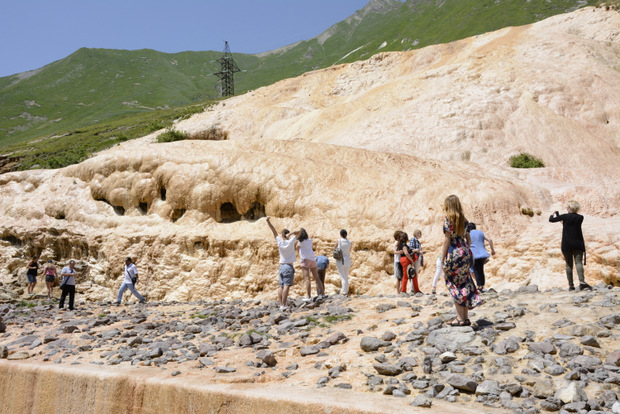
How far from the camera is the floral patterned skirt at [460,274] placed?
23.5 ft

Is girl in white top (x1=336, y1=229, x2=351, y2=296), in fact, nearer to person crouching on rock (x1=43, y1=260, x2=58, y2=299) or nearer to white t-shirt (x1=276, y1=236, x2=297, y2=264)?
Result: white t-shirt (x1=276, y1=236, x2=297, y2=264)

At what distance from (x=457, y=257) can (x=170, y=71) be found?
187 meters

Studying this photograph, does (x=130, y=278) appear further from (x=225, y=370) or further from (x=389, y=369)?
(x=389, y=369)

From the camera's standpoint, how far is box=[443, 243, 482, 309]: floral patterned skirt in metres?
7.16

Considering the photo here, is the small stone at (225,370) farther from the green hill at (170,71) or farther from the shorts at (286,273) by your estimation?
the green hill at (170,71)

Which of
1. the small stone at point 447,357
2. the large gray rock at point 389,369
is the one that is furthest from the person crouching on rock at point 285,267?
the small stone at point 447,357

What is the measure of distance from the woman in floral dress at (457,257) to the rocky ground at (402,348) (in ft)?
1.59

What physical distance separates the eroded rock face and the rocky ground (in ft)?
16.3

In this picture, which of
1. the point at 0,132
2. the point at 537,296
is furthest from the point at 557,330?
the point at 0,132

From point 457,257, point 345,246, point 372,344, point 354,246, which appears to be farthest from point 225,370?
point 354,246

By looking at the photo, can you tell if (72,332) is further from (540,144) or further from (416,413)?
(540,144)

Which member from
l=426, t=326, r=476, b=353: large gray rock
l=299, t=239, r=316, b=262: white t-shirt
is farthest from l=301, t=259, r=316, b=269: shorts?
l=426, t=326, r=476, b=353: large gray rock

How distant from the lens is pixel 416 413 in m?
5.03

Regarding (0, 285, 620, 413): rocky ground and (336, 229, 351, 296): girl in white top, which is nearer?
(0, 285, 620, 413): rocky ground
